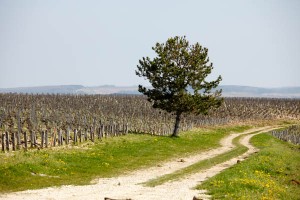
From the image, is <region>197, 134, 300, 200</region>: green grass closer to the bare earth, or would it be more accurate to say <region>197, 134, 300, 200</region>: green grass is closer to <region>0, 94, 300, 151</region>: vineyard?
the bare earth

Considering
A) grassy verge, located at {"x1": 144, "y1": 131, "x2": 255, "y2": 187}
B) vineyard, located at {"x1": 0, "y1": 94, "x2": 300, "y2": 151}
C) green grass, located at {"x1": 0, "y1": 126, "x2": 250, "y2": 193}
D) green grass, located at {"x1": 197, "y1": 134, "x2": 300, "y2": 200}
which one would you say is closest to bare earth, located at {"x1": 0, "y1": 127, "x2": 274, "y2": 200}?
grassy verge, located at {"x1": 144, "y1": 131, "x2": 255, "y2": 187}

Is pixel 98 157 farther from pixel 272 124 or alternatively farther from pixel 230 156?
pixel 272 124

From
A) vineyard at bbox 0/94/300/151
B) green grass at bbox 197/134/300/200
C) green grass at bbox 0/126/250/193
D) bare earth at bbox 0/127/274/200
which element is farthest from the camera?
vineyard at bbox 0/94/300/151

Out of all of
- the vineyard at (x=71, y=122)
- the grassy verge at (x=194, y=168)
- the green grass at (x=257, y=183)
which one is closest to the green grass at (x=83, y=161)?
the vineyard at (x=71, y=122)

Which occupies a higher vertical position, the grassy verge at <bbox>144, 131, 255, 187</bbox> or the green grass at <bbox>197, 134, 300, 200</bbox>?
the green grass at <bbox>197, 134, 300, 200</bbox>

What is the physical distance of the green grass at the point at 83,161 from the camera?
2477cm

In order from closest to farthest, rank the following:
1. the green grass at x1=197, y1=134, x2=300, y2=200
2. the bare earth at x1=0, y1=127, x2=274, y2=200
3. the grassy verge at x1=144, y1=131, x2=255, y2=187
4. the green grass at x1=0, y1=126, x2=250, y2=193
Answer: the bare earth at x1=0, y1=127, x2=274, y2=200, the green grass at x1=197, y1=134, x2=300, y2=200, the green grass at x1=0, y1=126, x2=250, y2=193, the grassy verge at x1=144, y1=131, x2=255, y2=187

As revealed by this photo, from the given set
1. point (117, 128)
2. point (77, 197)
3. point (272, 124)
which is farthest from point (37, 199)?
point (272, 124)

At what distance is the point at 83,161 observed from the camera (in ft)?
104

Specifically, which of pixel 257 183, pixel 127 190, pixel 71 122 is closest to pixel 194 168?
pixel 257 183

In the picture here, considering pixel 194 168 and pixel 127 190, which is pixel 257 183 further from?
pixel 194 168

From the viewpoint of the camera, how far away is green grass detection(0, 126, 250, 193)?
24.8m

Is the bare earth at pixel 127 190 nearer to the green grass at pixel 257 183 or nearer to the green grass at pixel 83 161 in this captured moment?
the green grass at pixel 257 183

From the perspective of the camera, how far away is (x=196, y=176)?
28000 mm
